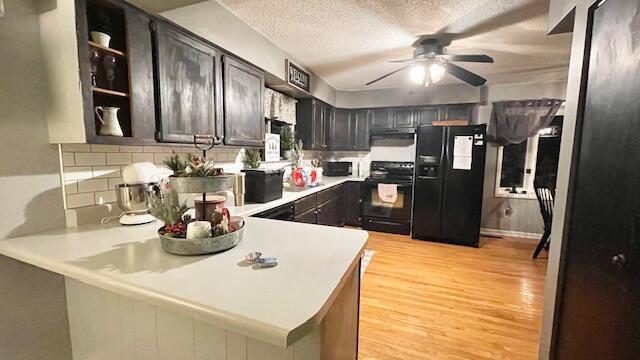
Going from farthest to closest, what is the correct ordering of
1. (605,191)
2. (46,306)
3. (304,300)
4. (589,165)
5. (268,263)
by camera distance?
(46,306)
(589,165)
(605,191)
(268,263)
(304,300)

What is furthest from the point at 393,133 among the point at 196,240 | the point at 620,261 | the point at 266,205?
the point at 196,240

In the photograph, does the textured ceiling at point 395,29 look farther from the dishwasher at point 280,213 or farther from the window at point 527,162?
the dishwasher at point 280,213

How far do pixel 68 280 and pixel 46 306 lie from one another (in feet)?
0.43

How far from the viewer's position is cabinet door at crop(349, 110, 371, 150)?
4.51 m

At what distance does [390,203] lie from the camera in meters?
4.03

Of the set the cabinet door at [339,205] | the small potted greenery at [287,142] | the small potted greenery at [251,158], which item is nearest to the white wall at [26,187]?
the small potted greenery at [251,158]

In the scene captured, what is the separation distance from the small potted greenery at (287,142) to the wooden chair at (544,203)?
3071mm

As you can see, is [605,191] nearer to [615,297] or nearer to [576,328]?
[615,297]

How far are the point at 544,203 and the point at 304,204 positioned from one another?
2.98 metres

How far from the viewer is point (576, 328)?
3.88 feet

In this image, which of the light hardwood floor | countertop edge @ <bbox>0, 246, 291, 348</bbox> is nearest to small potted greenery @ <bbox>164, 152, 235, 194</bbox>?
countertop edge @ <bbox>0, 246, 291, 348</bbox>

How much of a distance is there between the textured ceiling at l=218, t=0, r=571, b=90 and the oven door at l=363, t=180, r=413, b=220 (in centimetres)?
172

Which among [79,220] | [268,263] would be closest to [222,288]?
[268,263]

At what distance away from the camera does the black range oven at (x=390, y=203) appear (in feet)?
13.0
